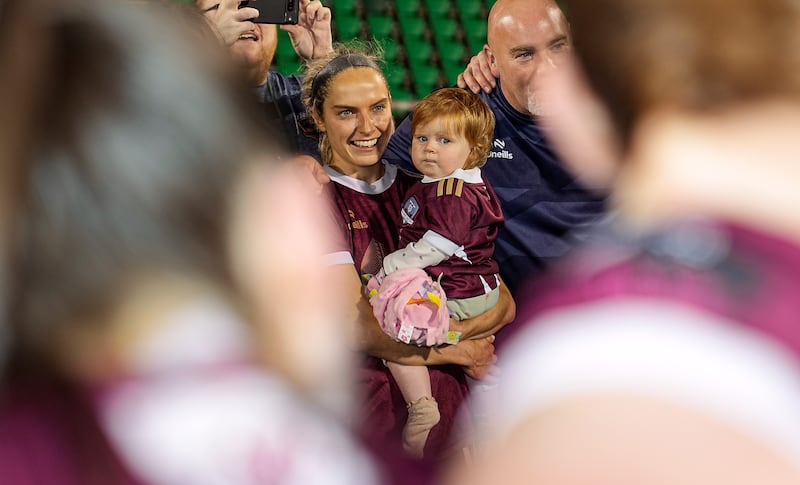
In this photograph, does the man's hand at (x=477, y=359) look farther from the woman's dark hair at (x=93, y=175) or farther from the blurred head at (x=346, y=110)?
the woman's dark hair at (x=93, y=175)

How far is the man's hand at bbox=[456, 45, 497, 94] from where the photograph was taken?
3371 millimetres

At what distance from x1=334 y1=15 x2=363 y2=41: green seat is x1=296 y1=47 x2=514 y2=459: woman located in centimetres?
169

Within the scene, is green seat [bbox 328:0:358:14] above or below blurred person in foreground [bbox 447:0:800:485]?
below

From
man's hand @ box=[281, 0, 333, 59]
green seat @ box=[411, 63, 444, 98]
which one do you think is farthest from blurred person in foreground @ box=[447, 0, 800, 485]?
green seat @ box=[411, 63, 444, 98]

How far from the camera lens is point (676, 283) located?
21.9 inches

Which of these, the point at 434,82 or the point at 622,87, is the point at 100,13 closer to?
the point at 622,87

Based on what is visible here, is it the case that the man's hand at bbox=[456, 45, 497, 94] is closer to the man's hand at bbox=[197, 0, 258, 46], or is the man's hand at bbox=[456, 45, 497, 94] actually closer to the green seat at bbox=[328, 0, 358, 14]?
the man's hand at bbox=[197, 0, 258, 46]

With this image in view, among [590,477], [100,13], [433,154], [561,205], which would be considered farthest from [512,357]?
[561,205]

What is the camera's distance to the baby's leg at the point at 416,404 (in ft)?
9.34

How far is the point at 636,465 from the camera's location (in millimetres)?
508

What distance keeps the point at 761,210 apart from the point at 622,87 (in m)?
0.13

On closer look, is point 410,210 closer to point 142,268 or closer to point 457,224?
point 457,224

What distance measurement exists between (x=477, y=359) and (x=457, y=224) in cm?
47

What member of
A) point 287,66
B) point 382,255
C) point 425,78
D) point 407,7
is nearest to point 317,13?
point 382,255
